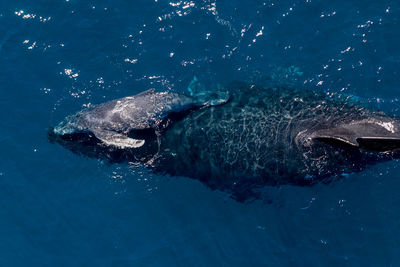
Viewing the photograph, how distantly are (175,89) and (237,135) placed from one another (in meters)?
3.49

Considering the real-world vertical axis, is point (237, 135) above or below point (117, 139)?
below

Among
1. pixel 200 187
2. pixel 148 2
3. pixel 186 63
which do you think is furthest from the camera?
pixel 148 2

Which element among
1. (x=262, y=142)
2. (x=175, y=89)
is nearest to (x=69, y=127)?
(x=175, y=89)

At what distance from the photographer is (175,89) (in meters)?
13.9

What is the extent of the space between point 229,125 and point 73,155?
576 cm

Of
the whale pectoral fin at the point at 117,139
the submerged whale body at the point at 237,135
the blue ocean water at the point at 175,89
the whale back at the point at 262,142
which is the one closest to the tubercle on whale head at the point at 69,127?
the submerged whale body at the point at 237,135

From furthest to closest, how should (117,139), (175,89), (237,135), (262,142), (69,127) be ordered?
(175,89) < (69,127) < (237,135) < (262,142) < (117,139)

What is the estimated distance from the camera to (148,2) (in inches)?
598

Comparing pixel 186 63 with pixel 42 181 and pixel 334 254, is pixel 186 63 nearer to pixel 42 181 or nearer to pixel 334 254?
pixel 42 181

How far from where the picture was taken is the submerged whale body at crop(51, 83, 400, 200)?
10844mm

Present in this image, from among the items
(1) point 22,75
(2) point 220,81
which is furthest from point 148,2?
(1) point 22,75

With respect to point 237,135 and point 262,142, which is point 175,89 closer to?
point 237,135

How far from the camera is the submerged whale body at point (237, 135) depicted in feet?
35.6

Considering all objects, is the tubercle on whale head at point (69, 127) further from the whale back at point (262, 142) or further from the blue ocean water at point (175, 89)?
the whale back at point (262, 142)
